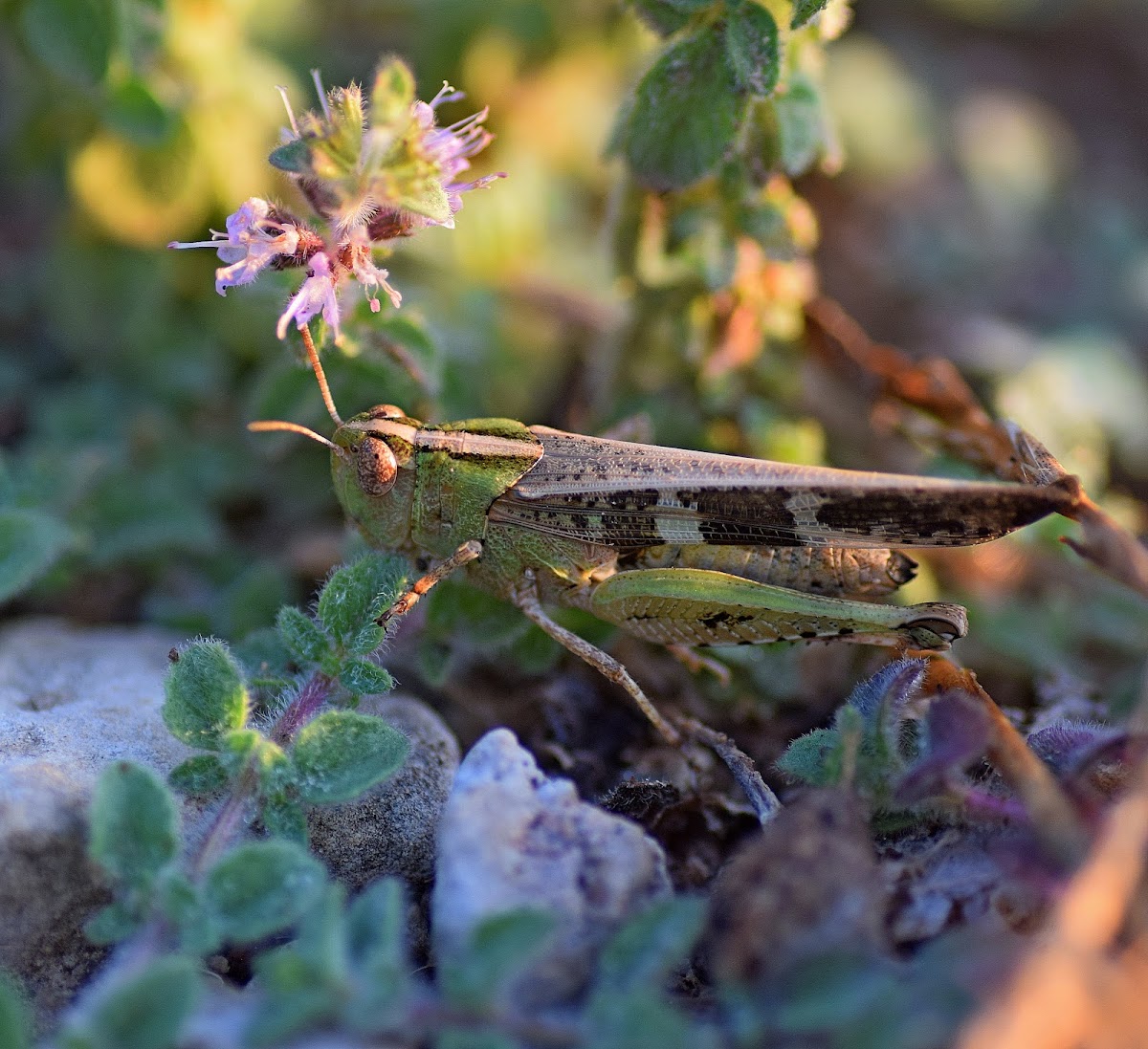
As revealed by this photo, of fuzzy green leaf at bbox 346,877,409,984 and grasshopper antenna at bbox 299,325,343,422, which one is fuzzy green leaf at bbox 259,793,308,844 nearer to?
fuzzy green leaf at bbox 346,877,409,984

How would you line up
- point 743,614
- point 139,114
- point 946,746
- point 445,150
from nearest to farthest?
point 946,746, point 445,150, point 743,614, point 139,114

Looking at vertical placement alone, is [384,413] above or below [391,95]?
below

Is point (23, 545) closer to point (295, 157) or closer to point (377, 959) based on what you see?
point (295, 157)

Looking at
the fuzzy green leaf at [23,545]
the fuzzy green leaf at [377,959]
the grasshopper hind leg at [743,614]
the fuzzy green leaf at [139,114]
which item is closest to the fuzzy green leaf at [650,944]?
the fuzzy green leaf at [377,959]

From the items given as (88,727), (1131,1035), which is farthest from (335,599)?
(1131,1035)

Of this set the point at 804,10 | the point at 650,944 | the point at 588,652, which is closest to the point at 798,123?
the point at 804,10

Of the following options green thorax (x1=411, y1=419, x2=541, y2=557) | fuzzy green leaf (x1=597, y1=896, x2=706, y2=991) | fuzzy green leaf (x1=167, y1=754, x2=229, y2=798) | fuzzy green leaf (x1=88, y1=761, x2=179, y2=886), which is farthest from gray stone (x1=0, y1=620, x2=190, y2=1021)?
fuzzy green leaf (x1=597, y1=896, x2=706, y2=991)

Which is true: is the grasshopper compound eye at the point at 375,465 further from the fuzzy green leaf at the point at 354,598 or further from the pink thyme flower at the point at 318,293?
the pink thyme flower at the point at 318,293
